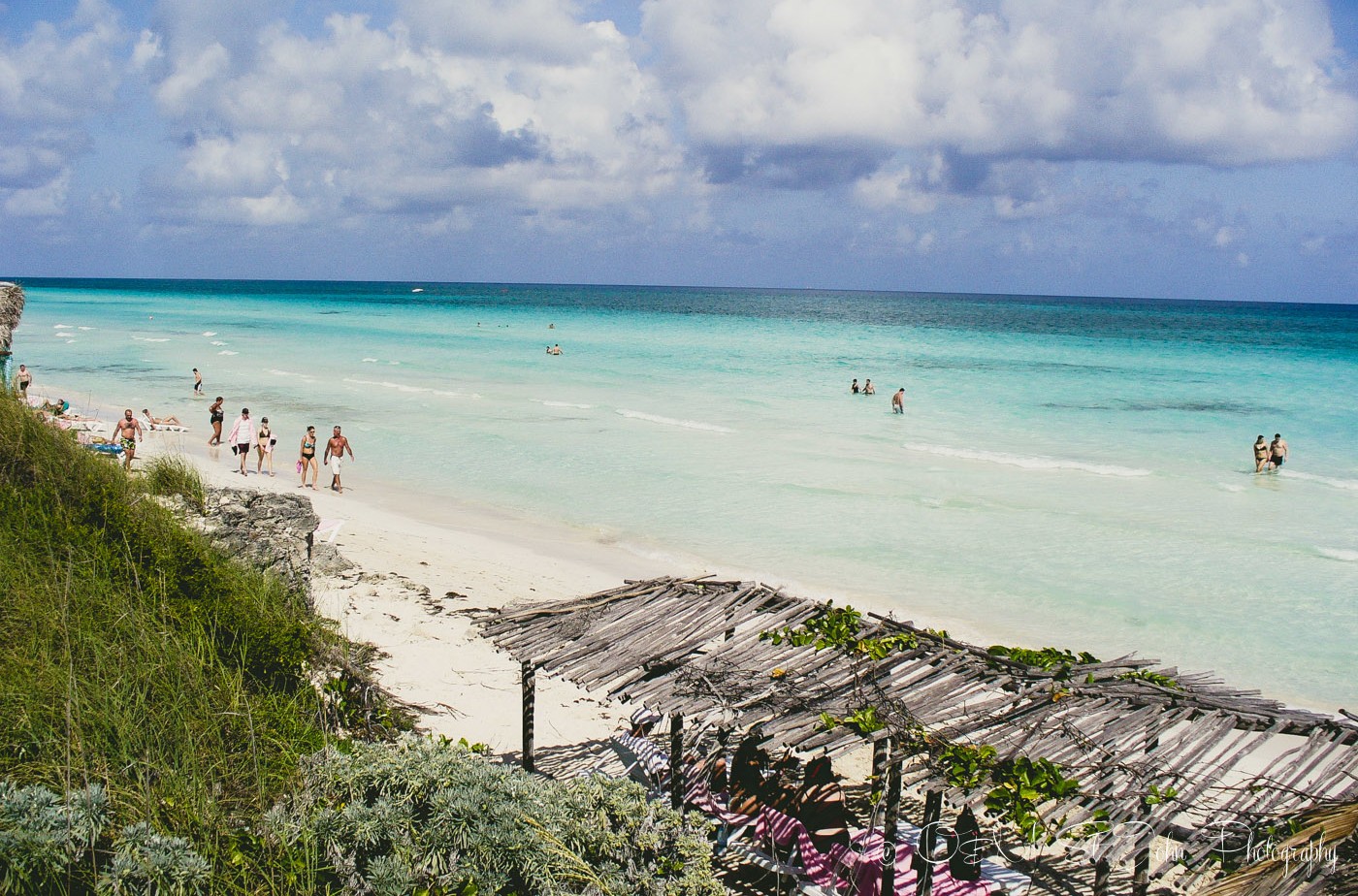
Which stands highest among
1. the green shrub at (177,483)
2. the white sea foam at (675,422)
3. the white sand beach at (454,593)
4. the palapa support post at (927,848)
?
the green shrub at (177,483)

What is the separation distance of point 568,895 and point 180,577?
13.4 feet

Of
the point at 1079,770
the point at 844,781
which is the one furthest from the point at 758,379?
the point at 1079,770

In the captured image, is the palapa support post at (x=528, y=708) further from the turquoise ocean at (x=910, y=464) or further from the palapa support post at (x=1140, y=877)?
the turquoise ocean at (x=910, y=464)

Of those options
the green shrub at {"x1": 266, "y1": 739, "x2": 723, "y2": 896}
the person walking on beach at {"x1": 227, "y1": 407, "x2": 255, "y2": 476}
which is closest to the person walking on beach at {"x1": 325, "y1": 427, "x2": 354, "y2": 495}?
the person walking on beach at {"x1": 227, "y1": 407, "x2": 255, "y2": 476}

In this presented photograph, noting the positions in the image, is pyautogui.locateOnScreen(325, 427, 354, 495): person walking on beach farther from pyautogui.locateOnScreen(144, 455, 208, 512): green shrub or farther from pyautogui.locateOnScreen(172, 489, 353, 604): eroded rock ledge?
pyautogui.locateOnScreen(144, 455, 208, 512): green shrub

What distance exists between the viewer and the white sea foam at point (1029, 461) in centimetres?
2275

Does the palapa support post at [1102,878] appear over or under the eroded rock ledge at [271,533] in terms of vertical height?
under

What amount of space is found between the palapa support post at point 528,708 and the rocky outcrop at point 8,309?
20.9 metres

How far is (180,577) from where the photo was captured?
668cm

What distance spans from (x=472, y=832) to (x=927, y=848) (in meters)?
2.91

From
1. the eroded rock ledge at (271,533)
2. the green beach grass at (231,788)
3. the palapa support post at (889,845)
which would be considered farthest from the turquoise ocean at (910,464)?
the green beach grass at (231,788)

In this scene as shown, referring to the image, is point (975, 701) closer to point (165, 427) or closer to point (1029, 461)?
point (1029, 461)

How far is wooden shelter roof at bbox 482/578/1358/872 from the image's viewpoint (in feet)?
15.4

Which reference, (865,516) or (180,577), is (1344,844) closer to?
(180,577)
